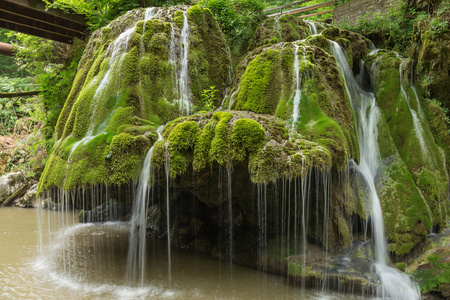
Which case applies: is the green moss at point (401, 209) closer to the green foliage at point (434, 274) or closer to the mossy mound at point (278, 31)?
the green foliage at point (434, 274)

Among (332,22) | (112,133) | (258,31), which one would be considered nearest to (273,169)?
(112,133)

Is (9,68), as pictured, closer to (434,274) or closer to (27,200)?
(27,200)

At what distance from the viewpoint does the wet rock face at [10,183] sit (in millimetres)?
13742

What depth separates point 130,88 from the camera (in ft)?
22.7

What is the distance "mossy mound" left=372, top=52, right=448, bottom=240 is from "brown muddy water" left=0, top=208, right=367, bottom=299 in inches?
105

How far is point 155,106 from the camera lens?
701 cm

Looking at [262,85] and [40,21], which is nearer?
[262,85]

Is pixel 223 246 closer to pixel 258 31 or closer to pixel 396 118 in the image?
pixel 396 118

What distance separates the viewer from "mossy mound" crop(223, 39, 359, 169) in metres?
5.85

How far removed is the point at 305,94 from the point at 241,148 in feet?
7.10

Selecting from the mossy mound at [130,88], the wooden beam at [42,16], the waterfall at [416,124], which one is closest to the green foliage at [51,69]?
the wooden beam at [42,16]

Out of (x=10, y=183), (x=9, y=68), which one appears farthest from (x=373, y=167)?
(x=9, y=68)

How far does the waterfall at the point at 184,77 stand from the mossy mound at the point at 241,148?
1.63m

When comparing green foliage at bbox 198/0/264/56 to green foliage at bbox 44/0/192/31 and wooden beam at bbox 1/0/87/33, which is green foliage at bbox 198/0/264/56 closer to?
green foliage at bbox 44/0/192/31
